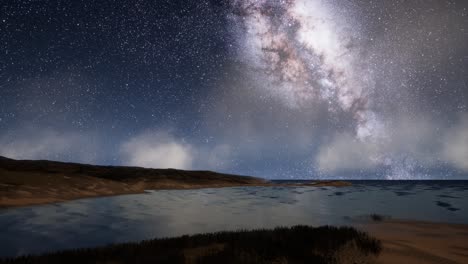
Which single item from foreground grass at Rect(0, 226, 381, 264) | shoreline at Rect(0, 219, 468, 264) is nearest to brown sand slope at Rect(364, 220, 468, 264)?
shoreline at Rect(0, 219, 468, 264)

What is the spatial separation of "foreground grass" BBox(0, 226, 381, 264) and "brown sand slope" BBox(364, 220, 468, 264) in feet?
2.56

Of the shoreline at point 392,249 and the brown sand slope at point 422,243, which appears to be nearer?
the shoreline at point 392,249

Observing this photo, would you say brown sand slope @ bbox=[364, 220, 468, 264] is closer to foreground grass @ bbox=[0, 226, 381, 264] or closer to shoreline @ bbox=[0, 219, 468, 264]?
shoreline @ bbox=[0, 219, 468, 264]

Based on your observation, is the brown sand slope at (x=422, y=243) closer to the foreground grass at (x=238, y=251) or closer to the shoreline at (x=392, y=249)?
the shoreline at (x=392, y=249)

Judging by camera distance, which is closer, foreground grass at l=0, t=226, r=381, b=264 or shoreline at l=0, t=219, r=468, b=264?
foreground grass at l=0, t=226, r=381, b=264

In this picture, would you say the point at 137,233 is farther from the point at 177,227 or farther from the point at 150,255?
the point at 150,255

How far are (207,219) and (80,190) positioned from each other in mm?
35403

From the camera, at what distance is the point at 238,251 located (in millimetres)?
10047

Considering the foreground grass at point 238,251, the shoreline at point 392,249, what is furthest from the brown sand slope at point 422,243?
the foreground grass at point 238,251

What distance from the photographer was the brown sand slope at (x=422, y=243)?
34.2ft

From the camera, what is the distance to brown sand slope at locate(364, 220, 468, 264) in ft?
34.2

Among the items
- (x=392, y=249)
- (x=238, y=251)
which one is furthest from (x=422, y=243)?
(x=238, y=251)

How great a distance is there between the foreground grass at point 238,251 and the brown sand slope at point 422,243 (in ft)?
2.56

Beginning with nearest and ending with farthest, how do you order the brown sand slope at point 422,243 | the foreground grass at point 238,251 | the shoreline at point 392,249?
the foreground grass at point 238,251 → the shoreline at point 392,249 → the brown sand slope at point 422,243
